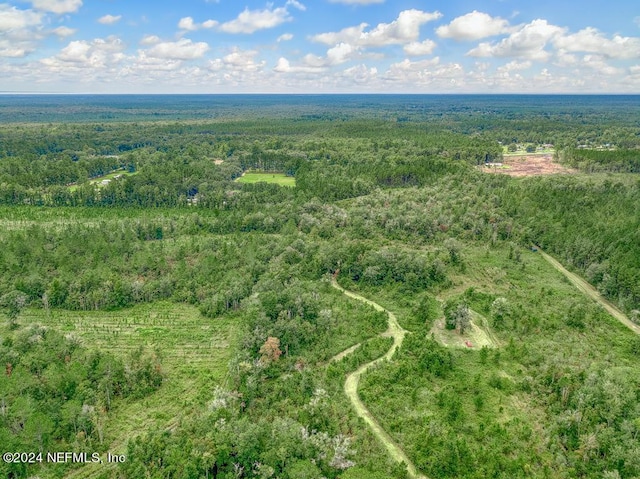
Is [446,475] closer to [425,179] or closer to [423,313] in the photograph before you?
[423,313]

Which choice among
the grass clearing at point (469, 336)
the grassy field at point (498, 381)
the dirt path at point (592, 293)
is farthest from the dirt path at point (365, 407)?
the dirt path at point (592, 293)

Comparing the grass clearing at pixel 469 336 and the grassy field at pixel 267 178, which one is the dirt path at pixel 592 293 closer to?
the grass clearing at pixel 469 336

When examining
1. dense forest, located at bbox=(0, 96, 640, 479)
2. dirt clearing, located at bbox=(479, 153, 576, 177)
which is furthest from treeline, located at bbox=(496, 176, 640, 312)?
dirt clearing, located at bbox=(479, 153, 576, 177)

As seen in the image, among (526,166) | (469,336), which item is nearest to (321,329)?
(469,336)

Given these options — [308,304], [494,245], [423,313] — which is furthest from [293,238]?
[494,245]

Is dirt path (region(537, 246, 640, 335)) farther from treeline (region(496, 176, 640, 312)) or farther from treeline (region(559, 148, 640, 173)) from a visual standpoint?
treeline (region(559, 148, 640, 173))

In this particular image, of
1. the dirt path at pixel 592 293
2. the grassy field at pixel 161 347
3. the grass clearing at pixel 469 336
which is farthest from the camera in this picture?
the dirt path at pixel 592 293

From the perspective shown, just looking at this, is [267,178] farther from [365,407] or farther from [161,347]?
[365,407]
